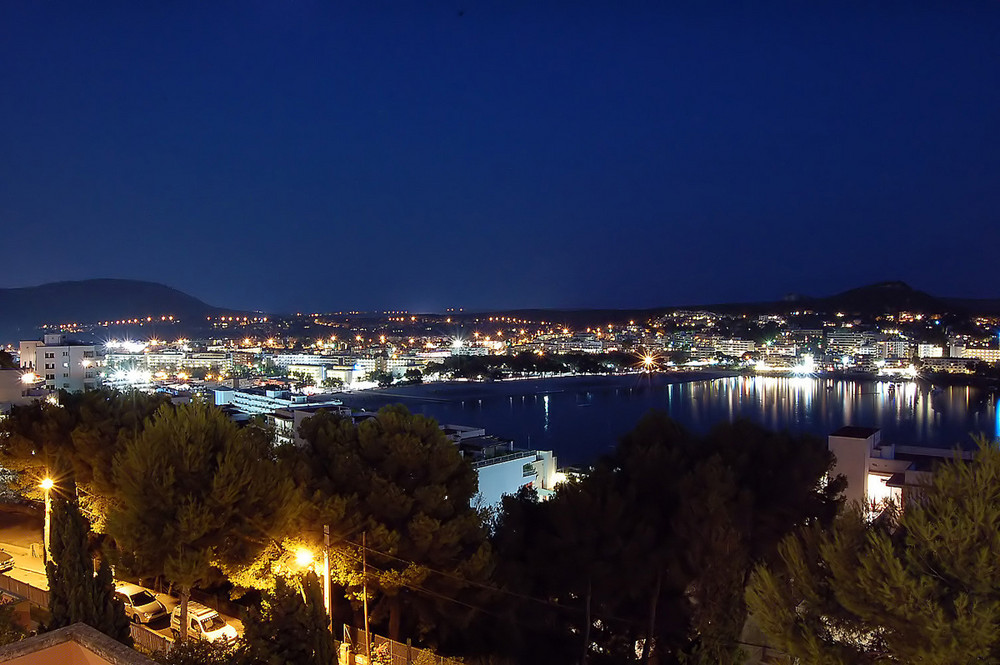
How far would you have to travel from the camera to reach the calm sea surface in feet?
66.9

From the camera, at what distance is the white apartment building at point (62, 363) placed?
19.0 meters

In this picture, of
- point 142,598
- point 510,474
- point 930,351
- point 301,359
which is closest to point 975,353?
point 930,351

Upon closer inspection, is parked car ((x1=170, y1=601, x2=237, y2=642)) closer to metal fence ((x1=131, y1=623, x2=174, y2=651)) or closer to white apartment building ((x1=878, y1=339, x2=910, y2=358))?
metal fence ((x1=131, y1=623, x2=174, y2=651))

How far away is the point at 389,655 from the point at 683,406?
25.1 metres

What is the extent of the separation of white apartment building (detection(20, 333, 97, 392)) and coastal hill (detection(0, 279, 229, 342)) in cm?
3806

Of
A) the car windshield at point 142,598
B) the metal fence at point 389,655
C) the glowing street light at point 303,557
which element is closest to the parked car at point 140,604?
the car windshield at point 142,598

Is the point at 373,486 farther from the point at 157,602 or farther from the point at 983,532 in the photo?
the point at 983,532

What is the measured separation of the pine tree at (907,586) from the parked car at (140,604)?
12.0ft

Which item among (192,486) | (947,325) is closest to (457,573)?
(192,486)

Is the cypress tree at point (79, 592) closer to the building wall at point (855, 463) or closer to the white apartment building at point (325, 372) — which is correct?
the building wall at point (855, 463)

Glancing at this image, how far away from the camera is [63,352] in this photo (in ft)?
63.3

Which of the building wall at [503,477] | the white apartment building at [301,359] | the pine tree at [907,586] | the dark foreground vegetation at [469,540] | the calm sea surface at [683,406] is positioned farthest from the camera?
the white apartment building at [301,359]

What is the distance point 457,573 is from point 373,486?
0.73 m

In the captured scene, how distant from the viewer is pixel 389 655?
11.8 ft
